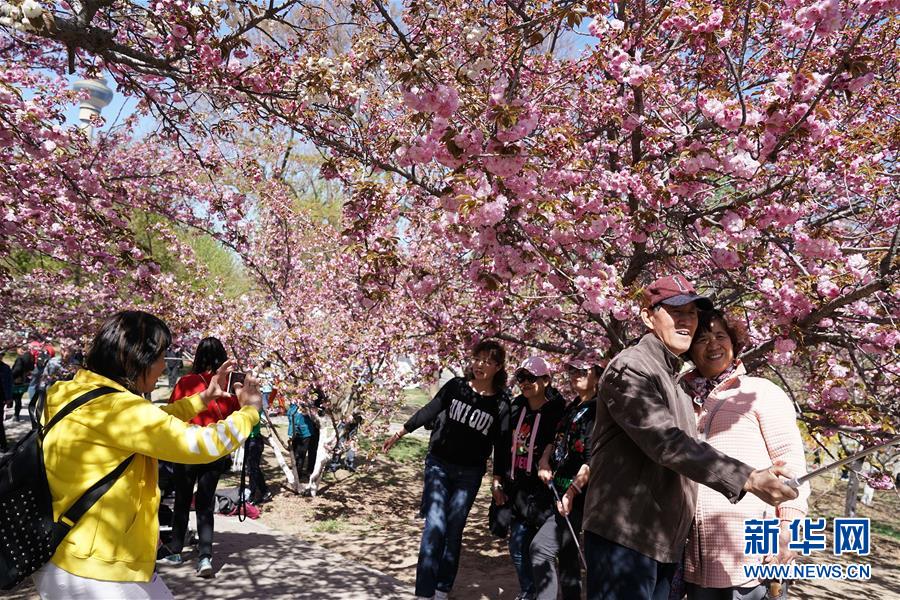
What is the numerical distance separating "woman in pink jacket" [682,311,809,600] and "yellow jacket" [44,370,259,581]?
189 centimetres

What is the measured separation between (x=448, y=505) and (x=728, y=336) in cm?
227

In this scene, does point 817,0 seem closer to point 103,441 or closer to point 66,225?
point 103,441

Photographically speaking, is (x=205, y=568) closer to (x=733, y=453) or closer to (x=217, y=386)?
(x=217, y=386)

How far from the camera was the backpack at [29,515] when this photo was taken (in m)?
1.86

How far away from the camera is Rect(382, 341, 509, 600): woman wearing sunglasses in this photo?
161 inches

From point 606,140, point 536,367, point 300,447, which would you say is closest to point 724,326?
point 536,367

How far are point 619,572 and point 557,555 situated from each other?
6.20ft

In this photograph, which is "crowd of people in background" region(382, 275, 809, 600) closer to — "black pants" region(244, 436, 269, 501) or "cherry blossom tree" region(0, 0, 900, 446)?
"cherry blossom tree" region(0, 0, 900, 446)

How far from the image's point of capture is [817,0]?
3.62m

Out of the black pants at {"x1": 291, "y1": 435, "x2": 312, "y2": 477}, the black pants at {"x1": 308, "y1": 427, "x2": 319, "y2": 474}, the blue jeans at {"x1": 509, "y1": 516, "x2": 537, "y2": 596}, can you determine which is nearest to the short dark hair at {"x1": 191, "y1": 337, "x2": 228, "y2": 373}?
the blue jeans at {"x1": 509, "y1": 516, "x2": 537, "y2": 596}

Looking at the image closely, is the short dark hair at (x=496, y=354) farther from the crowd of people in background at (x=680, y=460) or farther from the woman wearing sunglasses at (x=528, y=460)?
the crowd of people in background at (x=680, y=460)

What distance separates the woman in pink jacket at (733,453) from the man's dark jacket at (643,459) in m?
0.26

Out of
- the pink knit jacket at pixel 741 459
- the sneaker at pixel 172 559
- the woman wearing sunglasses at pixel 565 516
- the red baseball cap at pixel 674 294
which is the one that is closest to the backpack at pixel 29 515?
the red baseball cap at pixel 674 294

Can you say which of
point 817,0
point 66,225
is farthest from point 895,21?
point 66,225
